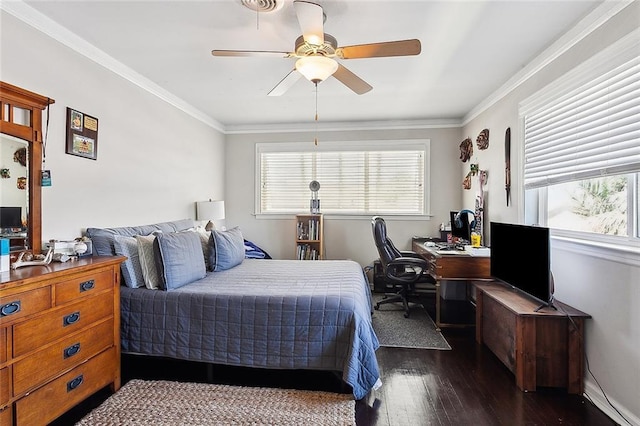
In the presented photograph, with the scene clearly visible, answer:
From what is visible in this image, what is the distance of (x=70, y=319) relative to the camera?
1828 mm

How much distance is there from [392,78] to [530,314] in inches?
93.4

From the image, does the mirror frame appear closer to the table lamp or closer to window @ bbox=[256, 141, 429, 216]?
the table lamp

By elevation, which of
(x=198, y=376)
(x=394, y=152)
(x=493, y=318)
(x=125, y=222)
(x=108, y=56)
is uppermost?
(x=108, y=56)

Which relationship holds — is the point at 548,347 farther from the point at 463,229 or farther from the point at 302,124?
the point at 302,124

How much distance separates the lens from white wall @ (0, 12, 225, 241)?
2191 mm

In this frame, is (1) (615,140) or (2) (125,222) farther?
(2) (125,222)

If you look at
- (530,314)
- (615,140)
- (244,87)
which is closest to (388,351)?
(530,314)

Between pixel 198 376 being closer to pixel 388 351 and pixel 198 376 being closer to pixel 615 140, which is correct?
pixel 388 351

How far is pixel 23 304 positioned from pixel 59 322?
24 centimetres

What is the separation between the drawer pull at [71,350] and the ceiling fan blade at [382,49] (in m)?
2.35

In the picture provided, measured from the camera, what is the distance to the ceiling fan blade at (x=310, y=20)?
1704 mm

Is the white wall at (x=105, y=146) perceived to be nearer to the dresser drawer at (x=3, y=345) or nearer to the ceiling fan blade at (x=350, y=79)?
the dresser drawer at (x=3, y=345)

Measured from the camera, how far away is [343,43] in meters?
2.51

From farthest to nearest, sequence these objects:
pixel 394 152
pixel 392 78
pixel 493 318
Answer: pixel 394 152, pixel 392 78, pixel 493 318
